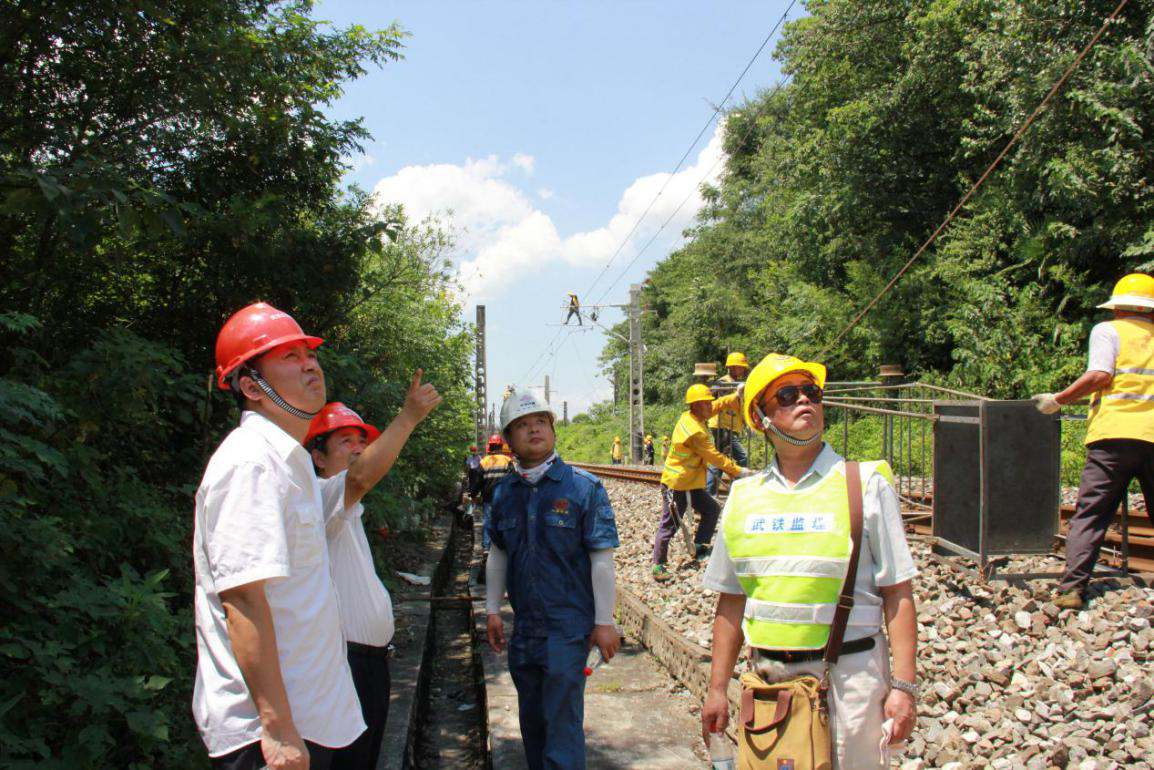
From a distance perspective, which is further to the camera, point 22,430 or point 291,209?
point 291,209

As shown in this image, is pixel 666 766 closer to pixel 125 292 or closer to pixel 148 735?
pixel 148 735

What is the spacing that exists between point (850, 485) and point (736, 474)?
6.12 meters

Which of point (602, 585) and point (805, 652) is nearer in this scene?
point (805, 652)

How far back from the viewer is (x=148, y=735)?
3402 millimetres

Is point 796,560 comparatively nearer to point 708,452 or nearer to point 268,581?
point 268,581

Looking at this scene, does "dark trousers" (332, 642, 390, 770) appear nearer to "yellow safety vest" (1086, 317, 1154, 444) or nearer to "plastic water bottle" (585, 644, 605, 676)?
"plastic water bottle" (585, 644, 605, 676)

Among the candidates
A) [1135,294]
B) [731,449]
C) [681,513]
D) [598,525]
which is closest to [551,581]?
A: [598,525]

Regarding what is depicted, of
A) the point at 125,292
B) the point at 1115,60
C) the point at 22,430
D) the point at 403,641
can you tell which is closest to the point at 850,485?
the point at 22,430

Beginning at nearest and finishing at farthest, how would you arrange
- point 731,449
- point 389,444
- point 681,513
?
point 389,444
point 681,513
point 731,449

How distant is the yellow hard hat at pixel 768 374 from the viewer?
2.78 m

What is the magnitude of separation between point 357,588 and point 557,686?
93 centimetres

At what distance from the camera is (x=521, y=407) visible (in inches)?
155

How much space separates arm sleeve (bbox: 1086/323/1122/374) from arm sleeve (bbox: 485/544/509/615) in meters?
3.63

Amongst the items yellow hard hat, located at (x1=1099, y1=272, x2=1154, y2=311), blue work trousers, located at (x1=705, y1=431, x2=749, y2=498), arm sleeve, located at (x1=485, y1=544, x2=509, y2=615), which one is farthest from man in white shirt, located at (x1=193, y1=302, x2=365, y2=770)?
blue work trousers, located at (x1=705, y1=431, x2=749, y2=498)
